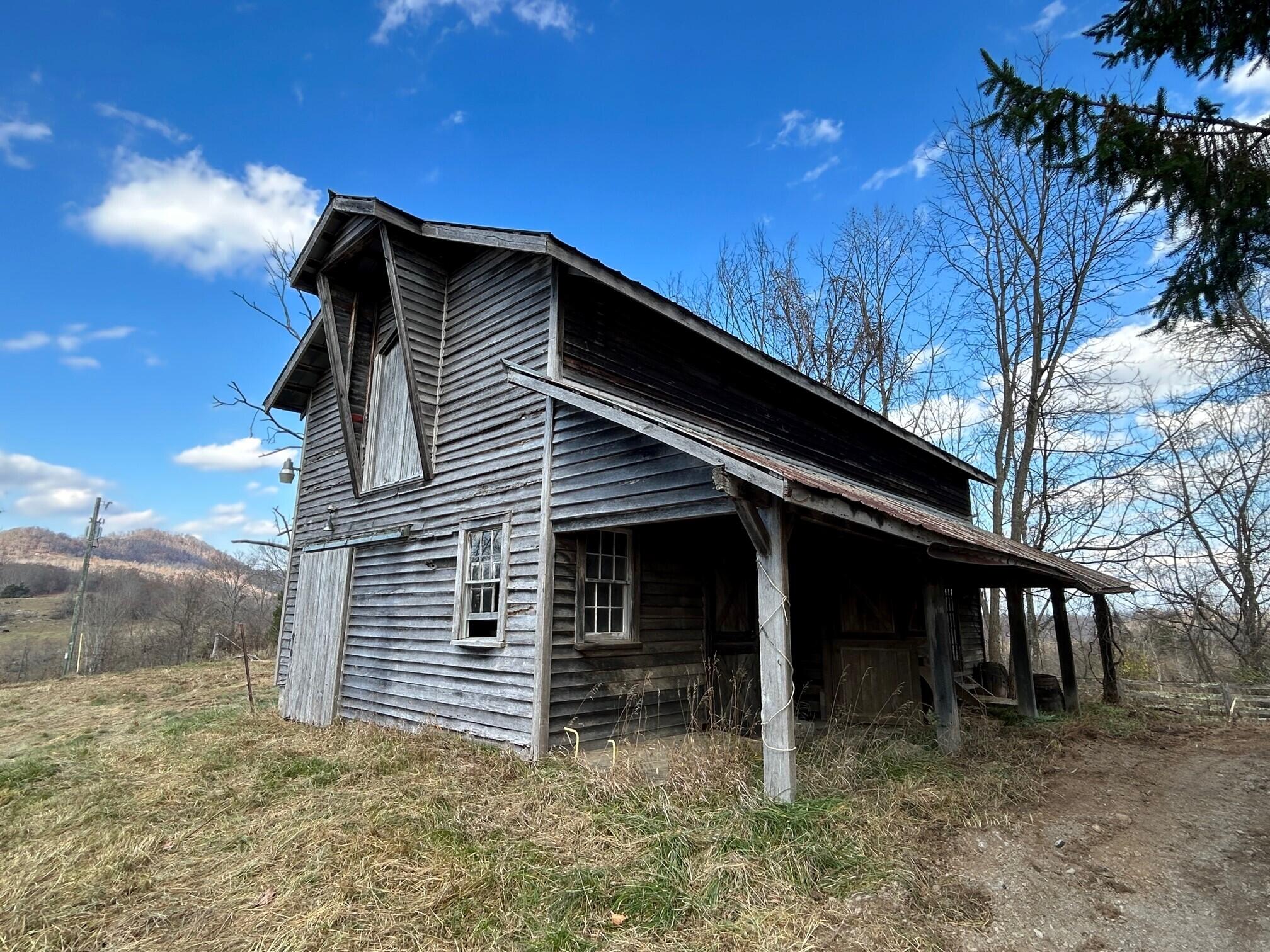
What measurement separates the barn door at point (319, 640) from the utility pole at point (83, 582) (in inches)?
659

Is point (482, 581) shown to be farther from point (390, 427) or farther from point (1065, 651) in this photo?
point (1065, 651)

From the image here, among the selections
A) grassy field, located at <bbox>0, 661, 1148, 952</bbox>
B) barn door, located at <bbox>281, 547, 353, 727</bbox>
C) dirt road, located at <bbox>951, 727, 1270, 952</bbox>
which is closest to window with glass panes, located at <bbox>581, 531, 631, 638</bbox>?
grassy field, located at <bbox>0, 661, 1148, 952</bbox>

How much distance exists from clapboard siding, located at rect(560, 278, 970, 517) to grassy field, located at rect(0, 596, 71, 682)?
2485cm

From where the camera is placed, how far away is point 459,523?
8.84 meters

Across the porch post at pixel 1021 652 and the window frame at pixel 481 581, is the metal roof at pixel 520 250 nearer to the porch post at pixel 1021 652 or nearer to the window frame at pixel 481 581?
the window frame at pixel 481 581

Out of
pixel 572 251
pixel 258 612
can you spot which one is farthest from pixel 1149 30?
pixel 258 612

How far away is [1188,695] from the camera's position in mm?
12445

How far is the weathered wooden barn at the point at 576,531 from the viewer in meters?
6.66

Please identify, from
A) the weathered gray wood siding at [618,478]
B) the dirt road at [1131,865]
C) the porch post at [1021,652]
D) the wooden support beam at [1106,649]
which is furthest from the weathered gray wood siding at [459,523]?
the wooden support beam at [1106,649]

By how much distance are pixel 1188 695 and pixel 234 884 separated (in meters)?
15.4

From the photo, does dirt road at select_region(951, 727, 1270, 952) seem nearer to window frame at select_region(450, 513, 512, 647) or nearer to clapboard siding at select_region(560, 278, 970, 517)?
window frame at select_region(450, 513, 512, 647)

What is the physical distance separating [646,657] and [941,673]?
11.6ft

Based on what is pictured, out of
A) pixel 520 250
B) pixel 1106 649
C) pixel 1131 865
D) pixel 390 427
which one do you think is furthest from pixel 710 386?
pixel 1106 649

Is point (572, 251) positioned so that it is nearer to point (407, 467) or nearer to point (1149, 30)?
point (407, 467)
